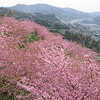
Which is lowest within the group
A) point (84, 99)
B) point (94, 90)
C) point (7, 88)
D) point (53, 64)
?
point (7, 88)

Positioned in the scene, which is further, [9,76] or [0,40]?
[0,40]

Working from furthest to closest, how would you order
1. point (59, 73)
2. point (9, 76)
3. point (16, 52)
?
point (16, 52), point (9, 76), point (59, 73)

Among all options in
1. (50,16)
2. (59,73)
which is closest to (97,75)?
(59,73)

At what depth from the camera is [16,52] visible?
7988 mm

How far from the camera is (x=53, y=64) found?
17.0 feet

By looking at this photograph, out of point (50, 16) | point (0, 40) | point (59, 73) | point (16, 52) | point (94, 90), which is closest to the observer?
point (94, 90)

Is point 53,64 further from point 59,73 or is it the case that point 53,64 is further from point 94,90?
point 94,90

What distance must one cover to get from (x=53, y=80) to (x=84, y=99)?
131cm

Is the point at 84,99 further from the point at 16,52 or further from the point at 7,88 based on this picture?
the point at 16,52

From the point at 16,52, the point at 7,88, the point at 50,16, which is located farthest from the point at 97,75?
the point at 50,16

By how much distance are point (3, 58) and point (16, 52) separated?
1239 millimetres

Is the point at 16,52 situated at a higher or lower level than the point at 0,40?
lower

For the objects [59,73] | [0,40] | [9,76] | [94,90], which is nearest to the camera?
[94,90]

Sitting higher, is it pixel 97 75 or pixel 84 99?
pixel 97 75
